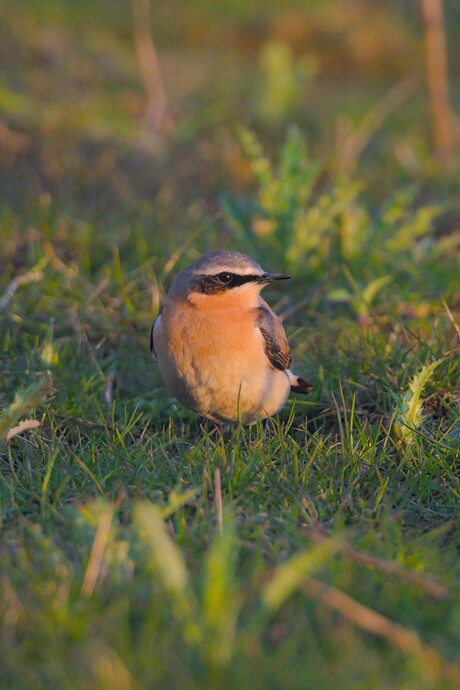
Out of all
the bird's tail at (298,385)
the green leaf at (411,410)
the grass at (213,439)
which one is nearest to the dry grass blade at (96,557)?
the grass at (213,439)

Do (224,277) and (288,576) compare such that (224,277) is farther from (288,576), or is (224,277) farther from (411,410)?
(288,576)

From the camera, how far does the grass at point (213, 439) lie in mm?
2988

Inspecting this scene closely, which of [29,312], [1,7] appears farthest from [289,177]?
[1,7]

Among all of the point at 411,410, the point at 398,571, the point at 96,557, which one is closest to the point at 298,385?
the point at 411,410

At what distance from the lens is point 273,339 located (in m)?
5.59

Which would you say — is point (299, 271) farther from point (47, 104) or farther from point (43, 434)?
point (47, 104)

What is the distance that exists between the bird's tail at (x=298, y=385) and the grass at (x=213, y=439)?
7 centimetres

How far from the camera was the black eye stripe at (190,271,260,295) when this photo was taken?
5477 mm

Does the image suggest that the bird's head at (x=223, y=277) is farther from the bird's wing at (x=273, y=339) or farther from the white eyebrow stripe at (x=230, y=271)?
the bird's wing at (x=273, y=339)

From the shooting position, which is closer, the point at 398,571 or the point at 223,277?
the point at 398,571

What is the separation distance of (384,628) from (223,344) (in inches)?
96.6

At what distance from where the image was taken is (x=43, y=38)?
11.6 meters

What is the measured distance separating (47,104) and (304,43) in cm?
509

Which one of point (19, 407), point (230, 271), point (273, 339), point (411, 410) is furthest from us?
point (273, 339)
